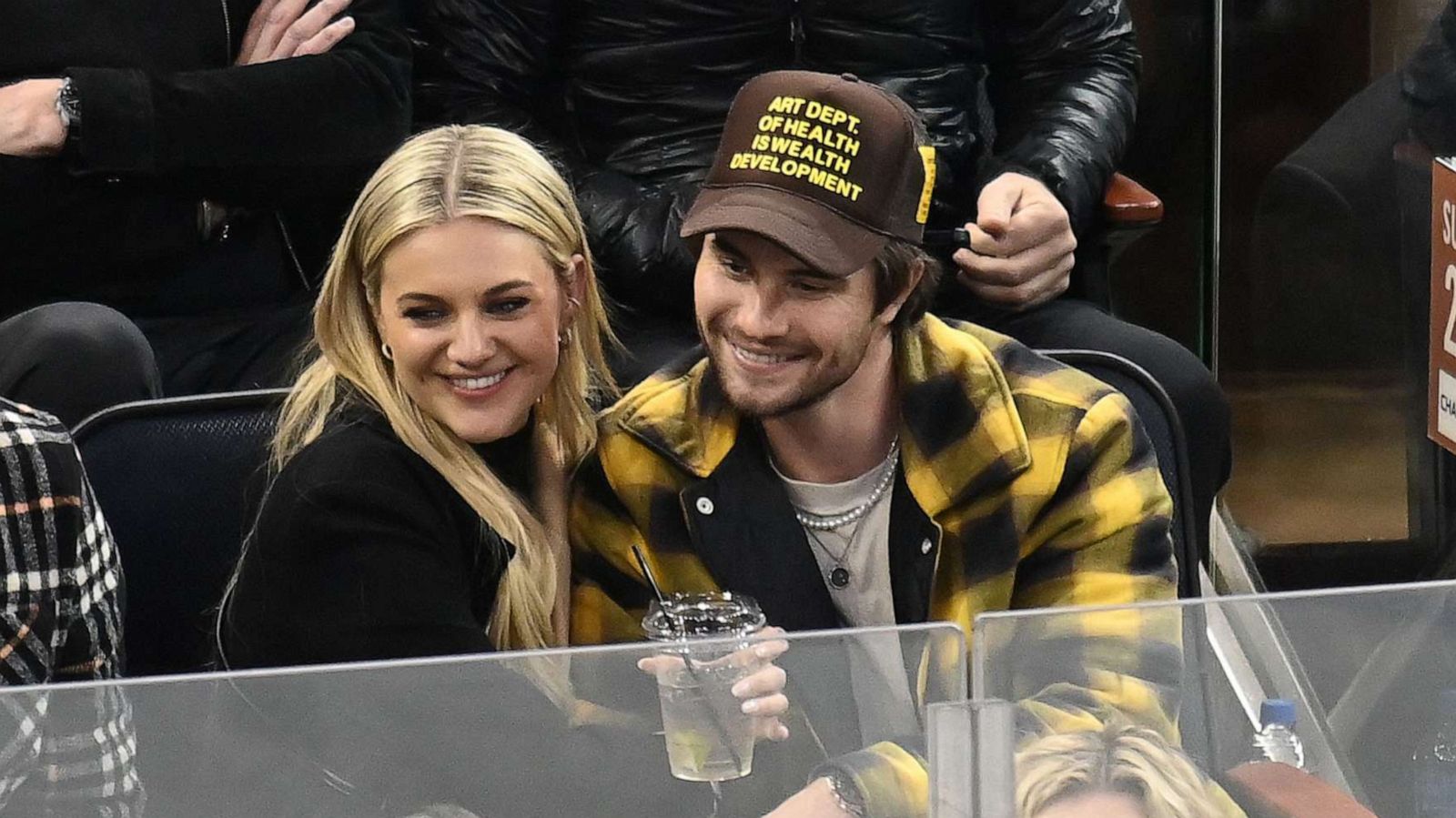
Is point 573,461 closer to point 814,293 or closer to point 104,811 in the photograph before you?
point 814,293

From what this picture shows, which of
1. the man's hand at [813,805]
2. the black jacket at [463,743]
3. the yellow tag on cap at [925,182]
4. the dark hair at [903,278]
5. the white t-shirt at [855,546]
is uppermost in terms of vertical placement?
the yellow tag on cap at [925,182]

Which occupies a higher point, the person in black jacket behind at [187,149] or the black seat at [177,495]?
the person in black jacket behind at [187,149]

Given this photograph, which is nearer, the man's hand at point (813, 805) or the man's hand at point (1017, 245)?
the man's hand at point (813, 805)

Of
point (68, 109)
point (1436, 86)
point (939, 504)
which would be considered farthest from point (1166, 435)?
point (68, 109)

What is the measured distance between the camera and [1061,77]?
279 cm

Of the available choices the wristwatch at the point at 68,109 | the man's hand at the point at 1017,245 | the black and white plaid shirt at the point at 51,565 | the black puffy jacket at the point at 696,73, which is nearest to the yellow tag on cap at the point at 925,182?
the man's hand at the point at 1017,245

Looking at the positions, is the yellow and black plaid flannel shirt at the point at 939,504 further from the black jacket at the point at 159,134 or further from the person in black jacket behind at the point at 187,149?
the black jacket at the point at 159,134

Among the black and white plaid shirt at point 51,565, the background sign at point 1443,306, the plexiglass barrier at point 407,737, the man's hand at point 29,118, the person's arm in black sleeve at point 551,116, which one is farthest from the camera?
the person's arm in black sleeve at point 551,116

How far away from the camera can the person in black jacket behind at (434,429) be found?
1.63 meters

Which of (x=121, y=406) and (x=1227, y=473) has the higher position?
(x=121, y=406)

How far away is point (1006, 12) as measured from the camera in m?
2.82

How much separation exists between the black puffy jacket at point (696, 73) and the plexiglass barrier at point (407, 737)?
5.57 feet

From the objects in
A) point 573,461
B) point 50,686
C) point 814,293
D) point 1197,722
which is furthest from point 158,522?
point 1197,722

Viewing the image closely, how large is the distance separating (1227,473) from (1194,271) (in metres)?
1.19
